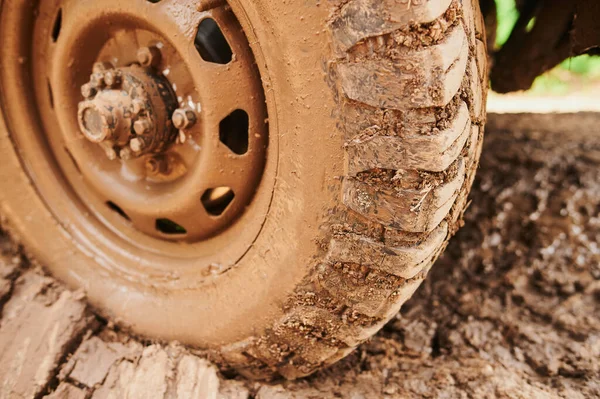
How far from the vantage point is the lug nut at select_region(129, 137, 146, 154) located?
1150 millimetres

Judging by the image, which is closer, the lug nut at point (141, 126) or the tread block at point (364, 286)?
the tread block at point (364, 286)

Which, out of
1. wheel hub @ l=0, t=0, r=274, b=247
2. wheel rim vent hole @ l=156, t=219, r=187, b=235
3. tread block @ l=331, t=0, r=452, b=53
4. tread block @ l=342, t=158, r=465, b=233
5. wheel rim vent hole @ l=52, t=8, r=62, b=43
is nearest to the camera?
tread block @ l=331, t=0, r=452, b=53

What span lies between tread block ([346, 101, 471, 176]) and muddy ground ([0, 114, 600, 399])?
59cm

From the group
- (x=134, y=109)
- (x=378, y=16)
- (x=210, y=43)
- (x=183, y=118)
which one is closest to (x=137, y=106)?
(x=134, y=109)

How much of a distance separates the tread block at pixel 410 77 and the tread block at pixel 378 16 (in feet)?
0.14

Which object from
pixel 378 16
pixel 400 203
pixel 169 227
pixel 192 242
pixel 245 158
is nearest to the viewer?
pixel 378 16

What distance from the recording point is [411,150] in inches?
31.3

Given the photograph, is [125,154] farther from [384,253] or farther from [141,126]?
[384,253]

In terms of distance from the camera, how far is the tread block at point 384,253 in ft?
2.87

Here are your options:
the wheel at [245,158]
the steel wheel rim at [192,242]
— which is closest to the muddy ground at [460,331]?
the wheel at [245,158]

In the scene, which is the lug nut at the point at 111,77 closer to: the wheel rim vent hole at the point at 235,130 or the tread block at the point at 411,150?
the wheel rim vent hole at the point at 235,130

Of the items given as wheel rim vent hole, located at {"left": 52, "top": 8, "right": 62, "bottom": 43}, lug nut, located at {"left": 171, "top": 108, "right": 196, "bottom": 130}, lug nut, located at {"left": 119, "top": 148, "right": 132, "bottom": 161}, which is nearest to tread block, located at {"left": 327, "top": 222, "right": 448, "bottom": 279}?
lug nut, located at {"left": 171, "top": 108, "right": 196, "bottom": 130}

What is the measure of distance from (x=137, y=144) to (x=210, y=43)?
0.31m

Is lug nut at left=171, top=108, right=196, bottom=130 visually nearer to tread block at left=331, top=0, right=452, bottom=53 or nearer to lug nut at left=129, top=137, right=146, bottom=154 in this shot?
lug nut at left=129, top=137, right=146, bottom=154
